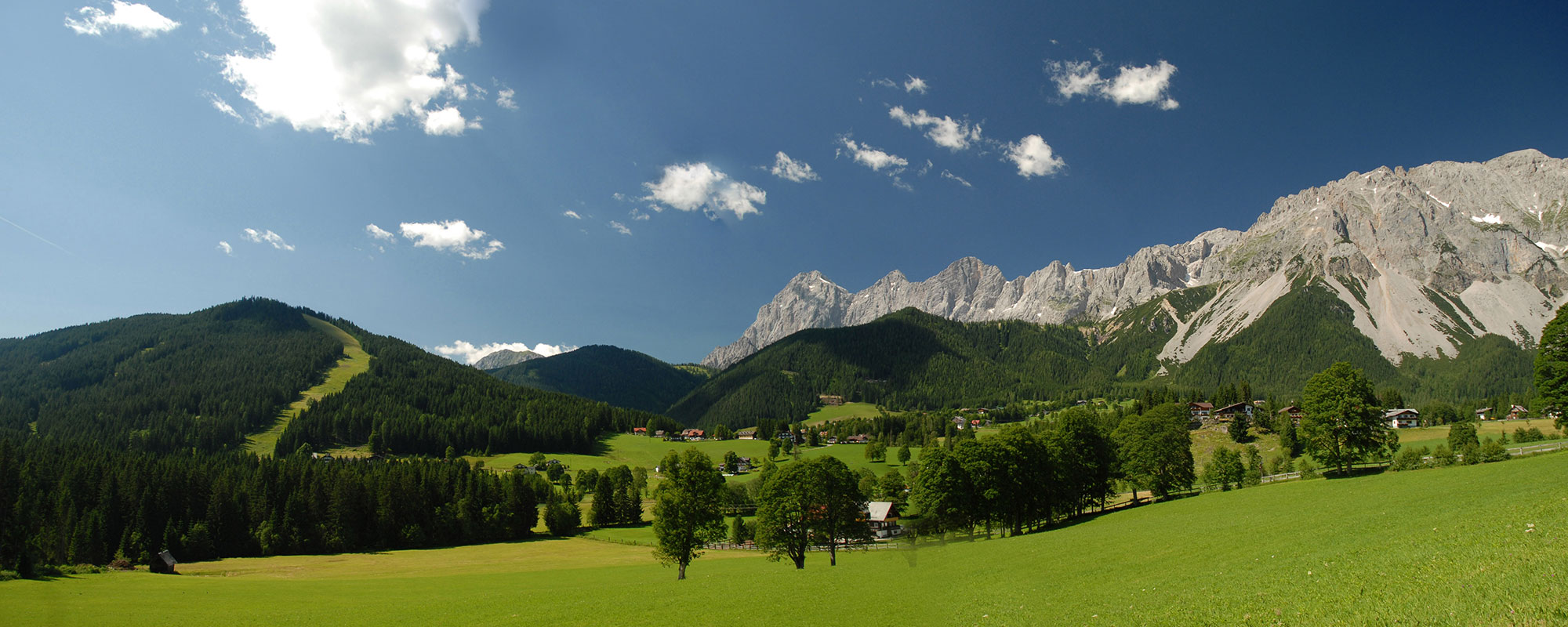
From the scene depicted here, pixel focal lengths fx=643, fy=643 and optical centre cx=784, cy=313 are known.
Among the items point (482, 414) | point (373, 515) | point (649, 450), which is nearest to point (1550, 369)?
point (373, 515)

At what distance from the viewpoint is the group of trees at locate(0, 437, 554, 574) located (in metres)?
69.4

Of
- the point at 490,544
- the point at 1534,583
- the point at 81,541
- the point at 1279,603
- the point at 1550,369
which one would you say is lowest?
the point at 490,544

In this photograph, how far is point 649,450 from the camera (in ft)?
588

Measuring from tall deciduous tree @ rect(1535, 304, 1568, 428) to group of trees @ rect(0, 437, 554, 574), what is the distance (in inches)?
4329

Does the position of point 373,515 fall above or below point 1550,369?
below

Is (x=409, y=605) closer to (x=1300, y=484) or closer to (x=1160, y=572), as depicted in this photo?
(x=1160, y=572)

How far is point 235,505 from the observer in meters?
80.0

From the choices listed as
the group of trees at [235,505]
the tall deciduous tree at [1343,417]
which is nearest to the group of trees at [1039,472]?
the tall deciduous tree at [1343,417]

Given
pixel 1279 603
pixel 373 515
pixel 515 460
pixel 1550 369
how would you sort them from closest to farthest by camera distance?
pixel 1279 603 < pixel 1550 369 < pixel 373 515 < pixel 515 460

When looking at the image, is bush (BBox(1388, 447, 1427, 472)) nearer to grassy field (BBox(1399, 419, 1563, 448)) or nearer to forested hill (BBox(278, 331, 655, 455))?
grassy field (BBox(1399, 419, 1563, 448))

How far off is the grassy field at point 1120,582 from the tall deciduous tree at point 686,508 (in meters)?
2.76

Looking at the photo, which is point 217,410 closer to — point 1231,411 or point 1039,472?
point 1039,472

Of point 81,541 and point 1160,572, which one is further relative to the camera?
point 81,541

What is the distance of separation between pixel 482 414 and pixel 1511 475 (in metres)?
201
